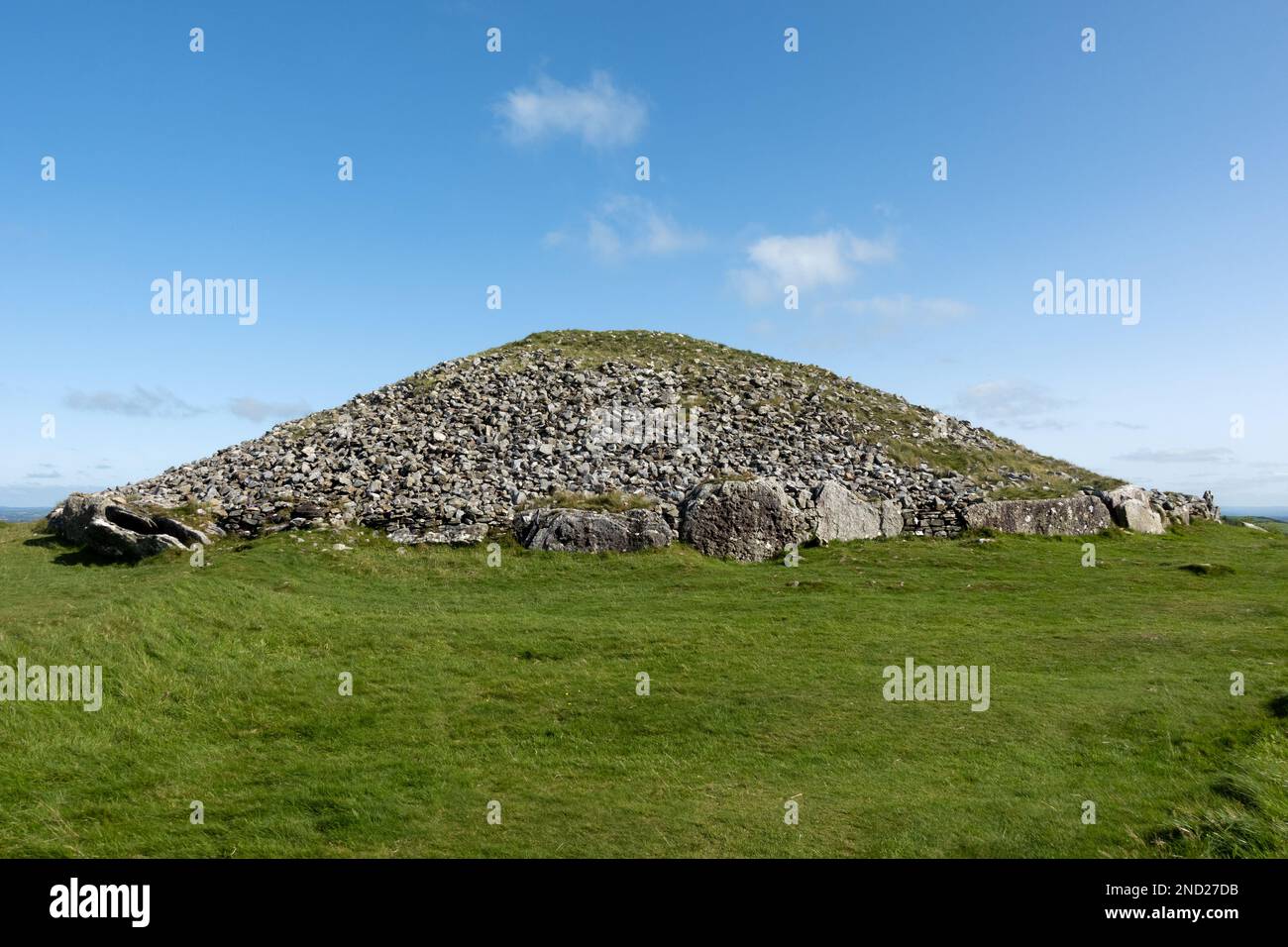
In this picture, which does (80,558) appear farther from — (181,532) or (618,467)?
(618,467)

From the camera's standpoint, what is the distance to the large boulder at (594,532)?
30375 mm

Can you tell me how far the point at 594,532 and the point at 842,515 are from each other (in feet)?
36.7

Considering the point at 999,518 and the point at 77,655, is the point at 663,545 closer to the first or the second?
the point at 999,518

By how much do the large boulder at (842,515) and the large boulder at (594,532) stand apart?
22.7 feet

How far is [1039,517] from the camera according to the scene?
34.2 meters

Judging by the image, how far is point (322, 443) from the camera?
133ft

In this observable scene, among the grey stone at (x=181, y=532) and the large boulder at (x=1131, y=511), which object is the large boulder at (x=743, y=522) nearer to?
the large boulder at (x=1131, y=511)

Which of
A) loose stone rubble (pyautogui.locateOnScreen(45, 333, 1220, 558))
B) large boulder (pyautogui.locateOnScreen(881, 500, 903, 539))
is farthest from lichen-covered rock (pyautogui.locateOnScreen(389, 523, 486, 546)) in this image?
large boulder (pyautogui.locateOnScreen(881, 500, 903, 539))

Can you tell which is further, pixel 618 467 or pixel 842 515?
pixel 618 467

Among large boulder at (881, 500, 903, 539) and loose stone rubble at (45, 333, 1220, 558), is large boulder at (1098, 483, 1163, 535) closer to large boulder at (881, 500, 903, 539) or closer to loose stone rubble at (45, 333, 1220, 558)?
loose stone rubble at (45, 333, 1220, 558)

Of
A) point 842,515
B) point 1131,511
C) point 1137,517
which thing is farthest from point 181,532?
point 1137,517

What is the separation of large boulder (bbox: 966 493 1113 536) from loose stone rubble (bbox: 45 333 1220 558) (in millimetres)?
96
